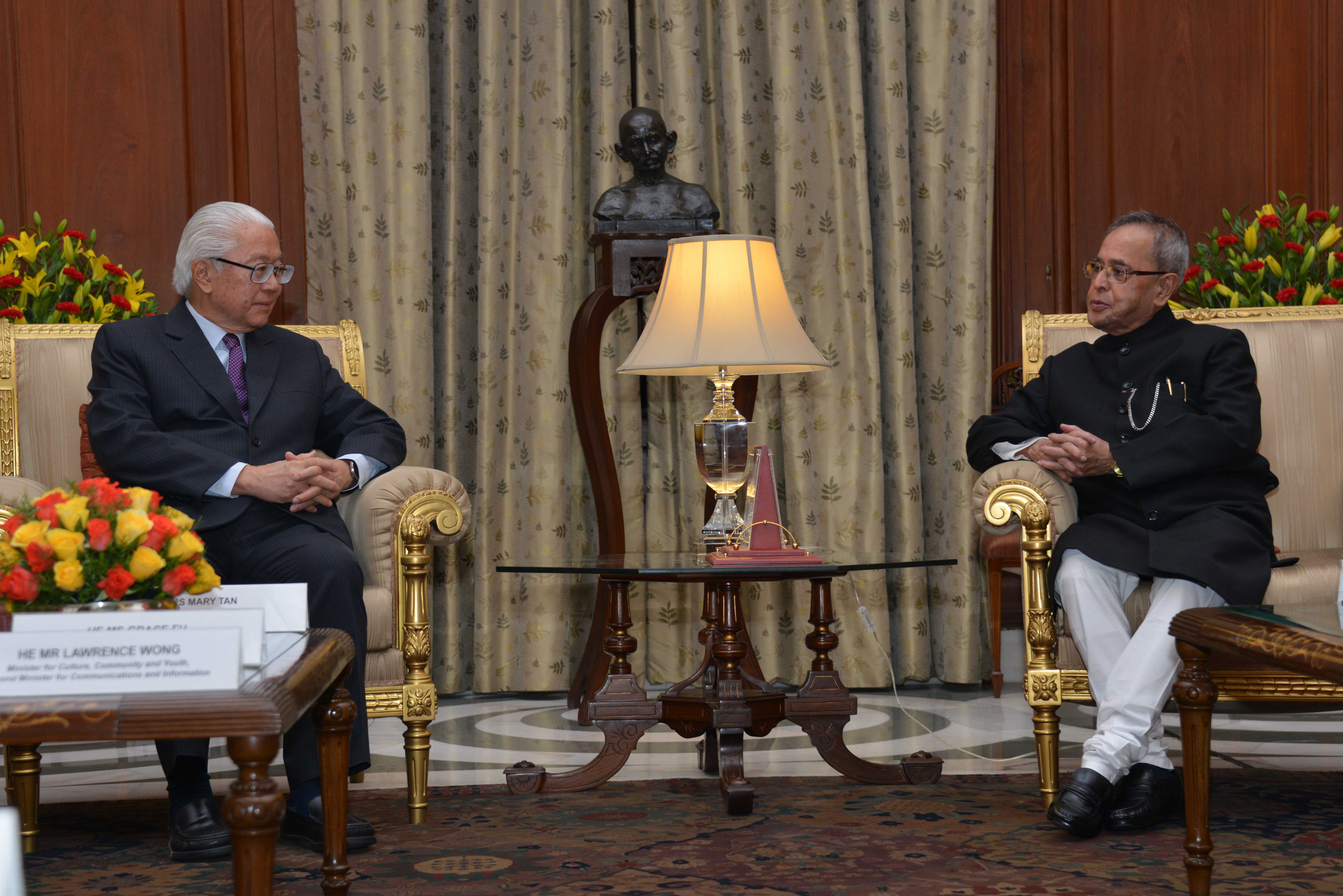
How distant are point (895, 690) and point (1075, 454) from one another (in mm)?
1415

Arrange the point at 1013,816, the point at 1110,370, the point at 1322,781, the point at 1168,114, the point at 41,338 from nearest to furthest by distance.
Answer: the point at 1013,816, the point at 1322,781, the point at 1110,370, the point at 41,338, the point at 1168,114

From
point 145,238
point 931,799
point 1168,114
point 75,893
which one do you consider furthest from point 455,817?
point 1168,114

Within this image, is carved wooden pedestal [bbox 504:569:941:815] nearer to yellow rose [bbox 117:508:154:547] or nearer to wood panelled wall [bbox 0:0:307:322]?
yellow rose [bbox 117:508:154:547]

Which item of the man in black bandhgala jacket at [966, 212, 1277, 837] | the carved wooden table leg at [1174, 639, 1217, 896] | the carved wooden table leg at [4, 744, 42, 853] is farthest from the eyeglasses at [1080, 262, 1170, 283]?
the carved wooden table leg at [4, 744, 42, 853]

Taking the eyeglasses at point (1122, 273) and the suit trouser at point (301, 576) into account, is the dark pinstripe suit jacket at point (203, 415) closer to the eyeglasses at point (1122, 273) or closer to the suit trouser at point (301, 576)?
the suit trouser at point (301, 576)

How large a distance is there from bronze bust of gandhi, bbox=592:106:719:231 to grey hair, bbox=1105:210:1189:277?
125 cm

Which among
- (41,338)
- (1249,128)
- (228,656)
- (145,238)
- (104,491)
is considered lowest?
(228,656)

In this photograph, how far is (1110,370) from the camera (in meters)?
2.96

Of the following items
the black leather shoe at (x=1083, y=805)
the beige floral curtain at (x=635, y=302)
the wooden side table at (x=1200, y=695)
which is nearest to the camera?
the wooden side table at (x=1200, y=695)

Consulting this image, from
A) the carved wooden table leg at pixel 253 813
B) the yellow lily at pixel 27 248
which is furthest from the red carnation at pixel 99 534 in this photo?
the yellow lily at pixel 27 248

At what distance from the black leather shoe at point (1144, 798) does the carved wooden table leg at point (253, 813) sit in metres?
1.57

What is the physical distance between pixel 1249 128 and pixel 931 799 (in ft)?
9.69

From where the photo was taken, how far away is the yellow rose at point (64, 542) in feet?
5.18

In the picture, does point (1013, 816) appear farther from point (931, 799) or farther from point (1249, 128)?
point (1249, 128)
